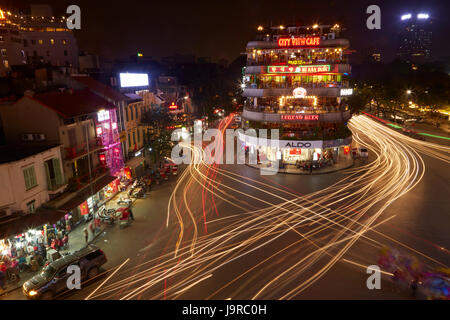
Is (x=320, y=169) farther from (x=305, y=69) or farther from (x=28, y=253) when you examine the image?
(x=28, y=253)

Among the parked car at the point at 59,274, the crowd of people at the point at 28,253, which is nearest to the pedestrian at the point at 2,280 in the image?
the crowd of people at the point at 28,253

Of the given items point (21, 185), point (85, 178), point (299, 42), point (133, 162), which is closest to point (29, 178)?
point (21, 185)

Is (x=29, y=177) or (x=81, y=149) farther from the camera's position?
(x=81, y=149)

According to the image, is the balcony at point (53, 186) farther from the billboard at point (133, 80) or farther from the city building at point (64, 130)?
the billboard at point (133, 80)

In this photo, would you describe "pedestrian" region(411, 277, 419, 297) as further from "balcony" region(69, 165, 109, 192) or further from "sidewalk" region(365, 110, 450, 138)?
"sidewalk" region(365, 110, 450, 138)
